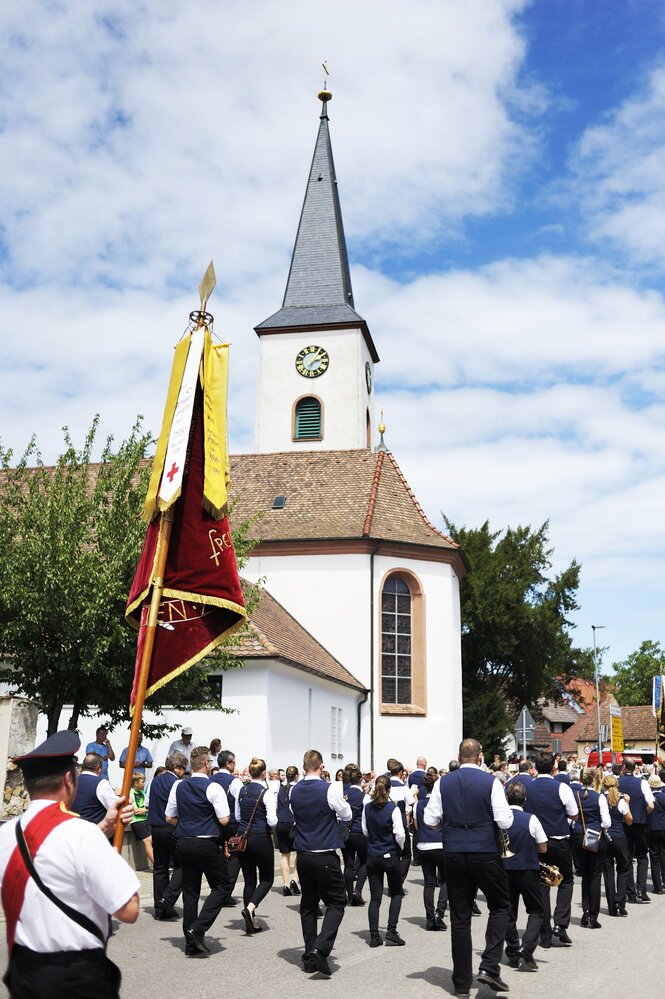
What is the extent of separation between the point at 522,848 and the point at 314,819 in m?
1.95

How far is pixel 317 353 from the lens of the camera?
44.0 metres

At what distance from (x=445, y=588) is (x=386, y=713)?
4.26 meters

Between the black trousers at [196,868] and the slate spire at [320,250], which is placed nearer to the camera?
the black trousers at [196,868]

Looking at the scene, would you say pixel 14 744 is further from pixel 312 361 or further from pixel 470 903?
pixel 312 361

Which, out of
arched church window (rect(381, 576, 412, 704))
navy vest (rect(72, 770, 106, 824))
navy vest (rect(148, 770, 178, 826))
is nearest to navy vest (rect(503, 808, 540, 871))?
navy vest (rect(72, 770, 106, 824))

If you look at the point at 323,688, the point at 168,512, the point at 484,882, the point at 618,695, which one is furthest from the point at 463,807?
the point at 618,695

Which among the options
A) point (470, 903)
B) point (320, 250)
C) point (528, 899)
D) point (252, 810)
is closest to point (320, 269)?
point (320, 250)

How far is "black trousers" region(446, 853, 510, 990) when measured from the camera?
762 centimetres

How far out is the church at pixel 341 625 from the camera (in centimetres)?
2256

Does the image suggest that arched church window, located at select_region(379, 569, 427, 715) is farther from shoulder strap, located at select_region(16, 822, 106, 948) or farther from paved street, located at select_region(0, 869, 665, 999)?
shoulder strap, located at select_region(16, 822, 106, 948)

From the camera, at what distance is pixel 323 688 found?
86.6ft

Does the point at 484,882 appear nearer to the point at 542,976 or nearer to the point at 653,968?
the point at 542,976

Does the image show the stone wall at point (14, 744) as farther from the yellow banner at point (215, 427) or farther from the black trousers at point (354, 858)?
the yellow banner at point (215, 427)

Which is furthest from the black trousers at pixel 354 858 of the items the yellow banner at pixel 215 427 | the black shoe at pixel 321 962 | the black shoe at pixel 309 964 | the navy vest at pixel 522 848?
the yellow banner at pixel 215 427
